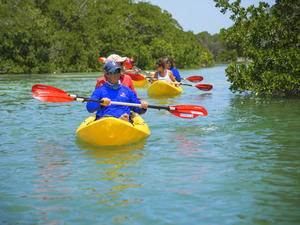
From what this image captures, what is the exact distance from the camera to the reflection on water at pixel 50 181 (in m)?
3.89

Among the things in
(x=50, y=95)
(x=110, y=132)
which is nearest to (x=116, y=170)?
(x=110, y=132)

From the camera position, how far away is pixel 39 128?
8.49 metres

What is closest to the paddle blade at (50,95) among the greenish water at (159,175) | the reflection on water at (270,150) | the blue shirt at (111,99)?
the greenish water at (159,175)

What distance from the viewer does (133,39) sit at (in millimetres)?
55844

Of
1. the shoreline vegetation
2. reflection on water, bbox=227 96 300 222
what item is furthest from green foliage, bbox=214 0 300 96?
reflection on water, bbox=227 96 300 222

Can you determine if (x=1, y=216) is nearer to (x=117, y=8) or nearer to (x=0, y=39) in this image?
(x=0, y=39)

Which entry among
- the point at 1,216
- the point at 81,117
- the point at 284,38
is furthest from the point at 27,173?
the point at 284,38

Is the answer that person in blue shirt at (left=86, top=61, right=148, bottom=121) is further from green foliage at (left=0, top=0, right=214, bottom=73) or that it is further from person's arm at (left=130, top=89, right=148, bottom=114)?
green foliage at (left=0, top=0, right=214, bottom=73)

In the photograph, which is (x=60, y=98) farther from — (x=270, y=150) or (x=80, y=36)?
(x=80, y=36)

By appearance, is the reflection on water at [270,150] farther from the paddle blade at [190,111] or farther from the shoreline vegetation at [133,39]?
the shoreline vegetation at [133,39]

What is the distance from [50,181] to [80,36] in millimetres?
49702

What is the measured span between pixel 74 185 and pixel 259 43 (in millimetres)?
10346

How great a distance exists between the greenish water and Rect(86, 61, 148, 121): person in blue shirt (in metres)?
0.57

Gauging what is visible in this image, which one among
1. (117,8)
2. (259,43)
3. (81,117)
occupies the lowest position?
(81,117)
